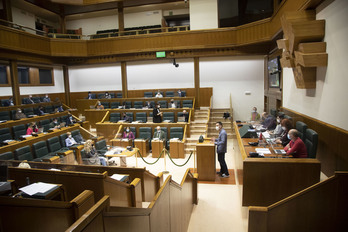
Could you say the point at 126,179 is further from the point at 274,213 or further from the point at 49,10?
the point at 49,10

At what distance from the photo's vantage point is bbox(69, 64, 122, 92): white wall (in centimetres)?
1411

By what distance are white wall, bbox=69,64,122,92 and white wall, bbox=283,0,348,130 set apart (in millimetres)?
11153

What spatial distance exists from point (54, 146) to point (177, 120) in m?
4.68

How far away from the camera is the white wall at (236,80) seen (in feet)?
39.5

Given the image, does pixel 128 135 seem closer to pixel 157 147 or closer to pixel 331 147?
pixel 157 147

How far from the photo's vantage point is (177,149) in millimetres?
8000

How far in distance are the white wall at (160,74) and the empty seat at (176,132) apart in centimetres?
483

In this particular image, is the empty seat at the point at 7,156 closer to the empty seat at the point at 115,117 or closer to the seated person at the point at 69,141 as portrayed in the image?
the seated person at the point at 69,141

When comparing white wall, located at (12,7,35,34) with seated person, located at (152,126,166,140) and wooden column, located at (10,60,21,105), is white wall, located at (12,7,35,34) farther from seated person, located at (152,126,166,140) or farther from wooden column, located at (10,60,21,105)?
seated person, located at (152,126,166,140)

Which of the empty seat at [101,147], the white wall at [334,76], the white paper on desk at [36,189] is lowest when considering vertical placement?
the empty seat at [101,147]

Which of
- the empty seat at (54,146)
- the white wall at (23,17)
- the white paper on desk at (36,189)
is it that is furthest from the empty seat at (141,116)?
the white wall at (23,17)

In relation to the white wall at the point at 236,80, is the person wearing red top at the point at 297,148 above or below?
below

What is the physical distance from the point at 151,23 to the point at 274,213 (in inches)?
554

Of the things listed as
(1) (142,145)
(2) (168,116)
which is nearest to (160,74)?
(2) (168,116)
